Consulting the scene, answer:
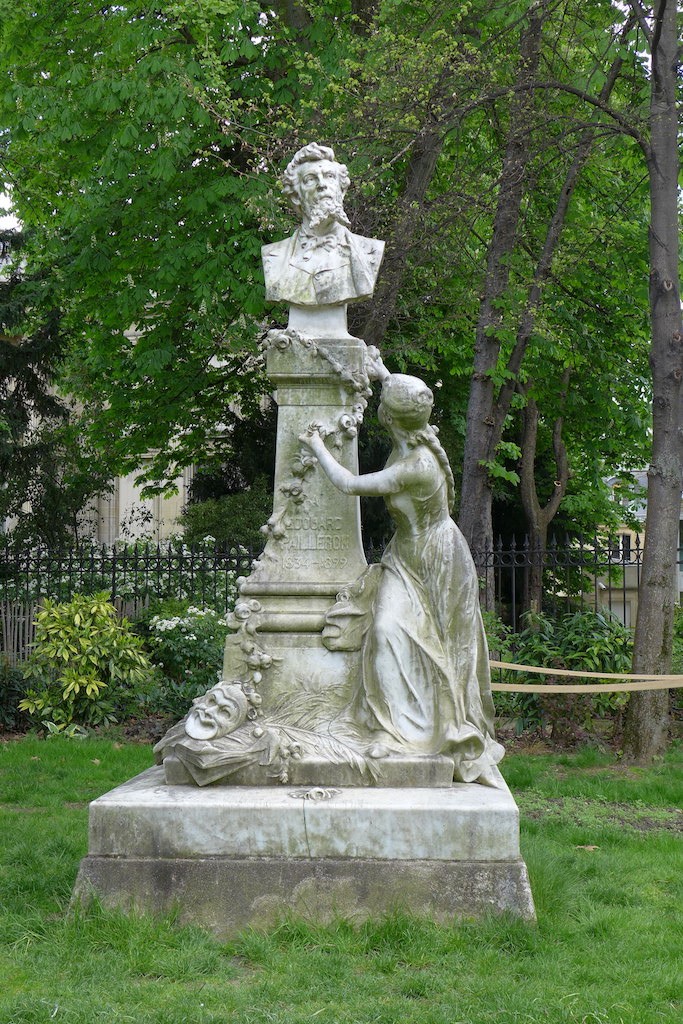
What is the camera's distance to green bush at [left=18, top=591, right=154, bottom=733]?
1041cm

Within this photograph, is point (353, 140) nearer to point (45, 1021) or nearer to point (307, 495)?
point (307, 495)

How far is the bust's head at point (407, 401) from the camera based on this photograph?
17.0 ft

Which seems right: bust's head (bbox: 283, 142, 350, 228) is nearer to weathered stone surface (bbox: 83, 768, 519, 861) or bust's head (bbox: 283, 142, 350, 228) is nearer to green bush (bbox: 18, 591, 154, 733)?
weathered stone surface (bbox: 83, 768, 519, 861)

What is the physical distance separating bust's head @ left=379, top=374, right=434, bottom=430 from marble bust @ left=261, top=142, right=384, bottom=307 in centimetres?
78

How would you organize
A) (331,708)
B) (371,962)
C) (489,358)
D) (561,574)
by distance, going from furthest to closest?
(561,574), (489,358), (331,708), (371,962)

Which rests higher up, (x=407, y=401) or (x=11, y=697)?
(x=407, y=401)

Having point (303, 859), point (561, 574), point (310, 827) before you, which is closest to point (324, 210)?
point (310, 827)

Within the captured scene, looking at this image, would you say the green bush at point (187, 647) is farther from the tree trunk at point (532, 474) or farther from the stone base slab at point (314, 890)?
the tree trunk at point (532, 474)

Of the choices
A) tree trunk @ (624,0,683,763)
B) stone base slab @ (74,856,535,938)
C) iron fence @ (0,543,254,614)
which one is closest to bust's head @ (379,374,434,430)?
stone base slab @ (74,856,535,938)

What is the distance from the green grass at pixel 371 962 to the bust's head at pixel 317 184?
140 inches

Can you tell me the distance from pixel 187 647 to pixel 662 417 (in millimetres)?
5306

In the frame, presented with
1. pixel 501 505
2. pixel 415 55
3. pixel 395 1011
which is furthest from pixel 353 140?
pixel 501 505

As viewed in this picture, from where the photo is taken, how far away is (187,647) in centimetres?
1127

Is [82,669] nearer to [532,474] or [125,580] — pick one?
[125,580]
